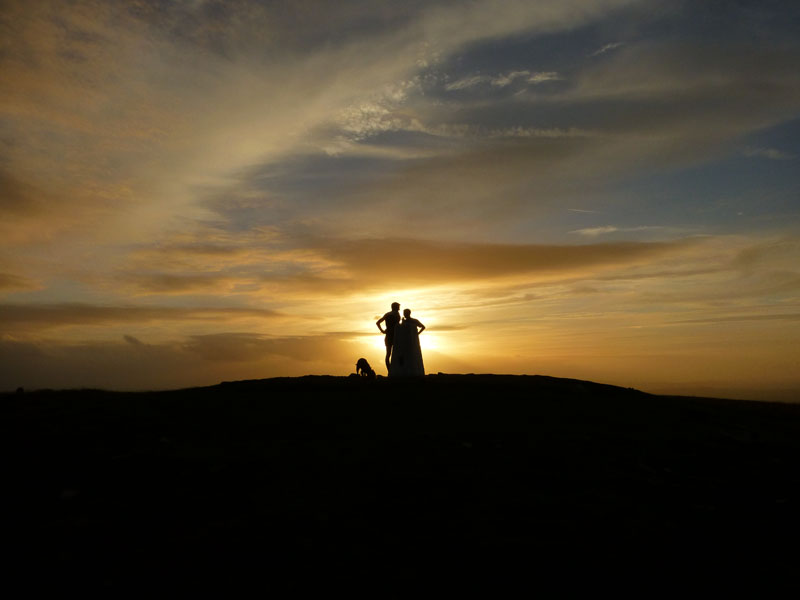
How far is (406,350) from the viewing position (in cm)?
2561

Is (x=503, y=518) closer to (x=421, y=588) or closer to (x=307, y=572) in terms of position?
(x=421, y=588)

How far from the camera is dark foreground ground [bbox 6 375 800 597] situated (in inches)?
328

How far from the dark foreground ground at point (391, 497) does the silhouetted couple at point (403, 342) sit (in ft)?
18.5

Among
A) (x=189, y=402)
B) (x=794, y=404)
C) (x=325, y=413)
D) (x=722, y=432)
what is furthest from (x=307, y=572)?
(x=794, y=404)

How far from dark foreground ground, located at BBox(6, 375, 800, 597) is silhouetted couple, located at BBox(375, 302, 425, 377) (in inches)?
222

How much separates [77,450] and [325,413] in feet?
20.9

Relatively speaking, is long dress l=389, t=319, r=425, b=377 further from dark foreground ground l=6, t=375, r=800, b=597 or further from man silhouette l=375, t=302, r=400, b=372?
dark foreground ground l=6, t=375, r=800, b=597

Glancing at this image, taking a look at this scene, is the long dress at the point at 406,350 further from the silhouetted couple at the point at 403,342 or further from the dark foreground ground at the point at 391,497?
the dark foreground ground at the point at 391,497

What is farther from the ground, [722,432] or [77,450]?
[77,450]

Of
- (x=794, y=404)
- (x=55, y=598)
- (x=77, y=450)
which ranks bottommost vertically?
(x=794, y=404)

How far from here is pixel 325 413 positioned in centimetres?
1780

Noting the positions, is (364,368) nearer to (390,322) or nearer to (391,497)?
(390,322)

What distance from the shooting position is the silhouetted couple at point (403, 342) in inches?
1003

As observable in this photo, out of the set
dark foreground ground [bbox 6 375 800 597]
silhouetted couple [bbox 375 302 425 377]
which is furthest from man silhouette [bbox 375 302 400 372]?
dark foreground ground [bbox 6 375 800 597]
